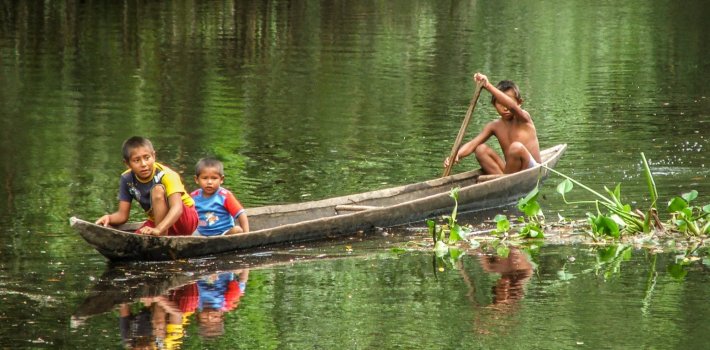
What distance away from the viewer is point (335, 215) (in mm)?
10258

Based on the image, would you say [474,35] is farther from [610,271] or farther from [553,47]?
[610,271]

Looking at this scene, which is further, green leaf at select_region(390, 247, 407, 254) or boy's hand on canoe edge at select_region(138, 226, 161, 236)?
green leaf at select_region(390, 247, 407, 254)

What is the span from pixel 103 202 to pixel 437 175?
331cm

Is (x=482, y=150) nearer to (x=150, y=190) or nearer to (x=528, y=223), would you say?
(x=528, y=223)

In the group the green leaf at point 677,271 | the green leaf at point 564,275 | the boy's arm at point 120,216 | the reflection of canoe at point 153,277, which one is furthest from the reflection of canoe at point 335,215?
the green leaf at point 677,271

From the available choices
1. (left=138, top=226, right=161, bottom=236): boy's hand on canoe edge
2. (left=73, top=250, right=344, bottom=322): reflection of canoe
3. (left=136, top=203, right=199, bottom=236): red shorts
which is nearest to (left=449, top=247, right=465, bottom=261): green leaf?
(left=73, top=250, right=344, bottom=322): reflection of canoe

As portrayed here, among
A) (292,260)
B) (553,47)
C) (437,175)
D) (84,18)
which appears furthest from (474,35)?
(292,260)

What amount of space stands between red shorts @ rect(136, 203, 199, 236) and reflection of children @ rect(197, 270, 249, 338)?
0.60 metres

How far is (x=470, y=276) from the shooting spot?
8.61 m

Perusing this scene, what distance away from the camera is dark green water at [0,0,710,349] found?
7.46 meters

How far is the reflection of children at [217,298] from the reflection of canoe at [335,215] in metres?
0.46

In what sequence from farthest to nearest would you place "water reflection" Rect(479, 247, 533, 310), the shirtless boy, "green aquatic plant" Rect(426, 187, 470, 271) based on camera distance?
the shirtless boy → "green aquatic plant" Rect(426, 187, 470, 271) → "water reflection" Rect(479, 247, 533, 310)

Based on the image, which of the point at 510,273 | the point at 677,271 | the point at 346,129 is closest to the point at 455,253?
the point at 510,273

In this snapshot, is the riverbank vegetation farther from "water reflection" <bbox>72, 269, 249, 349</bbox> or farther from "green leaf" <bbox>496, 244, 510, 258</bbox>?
"water reflection" <bbox>72, 269, 249, 349</bbox>
